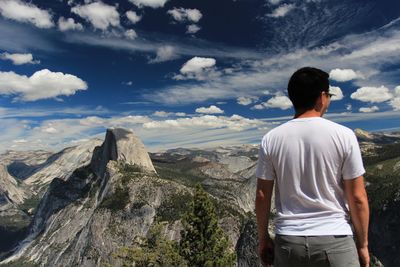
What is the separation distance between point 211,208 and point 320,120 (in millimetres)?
54016

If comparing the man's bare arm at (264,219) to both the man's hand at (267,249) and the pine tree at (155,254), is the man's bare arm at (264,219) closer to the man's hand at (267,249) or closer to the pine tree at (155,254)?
the man's hand at (267,249)

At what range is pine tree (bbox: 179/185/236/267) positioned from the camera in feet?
192

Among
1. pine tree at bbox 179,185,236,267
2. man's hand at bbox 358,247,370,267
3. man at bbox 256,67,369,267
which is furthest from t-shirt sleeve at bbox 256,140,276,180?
pine tree at bbox 179,185,236,267

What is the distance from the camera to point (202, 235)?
59.3 m

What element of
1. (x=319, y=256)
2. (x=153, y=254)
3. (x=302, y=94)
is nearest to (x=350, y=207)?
(x=319, y=256)

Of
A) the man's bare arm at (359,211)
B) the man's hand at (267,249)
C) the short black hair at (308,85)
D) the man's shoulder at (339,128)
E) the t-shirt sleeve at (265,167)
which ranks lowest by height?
the man's hand at (267,249)

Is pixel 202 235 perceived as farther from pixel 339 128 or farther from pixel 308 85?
pixel 339 128

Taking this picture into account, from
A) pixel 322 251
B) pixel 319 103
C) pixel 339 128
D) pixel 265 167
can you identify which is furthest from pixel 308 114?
pixel 322 251

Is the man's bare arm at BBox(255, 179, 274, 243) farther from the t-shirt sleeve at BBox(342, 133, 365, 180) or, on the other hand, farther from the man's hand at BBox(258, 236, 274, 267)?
the t-shirt sleeve at BBox(342, 133, 365, 180)

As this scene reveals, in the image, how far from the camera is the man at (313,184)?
20.5 feet

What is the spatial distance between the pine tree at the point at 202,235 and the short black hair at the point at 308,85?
174 feet

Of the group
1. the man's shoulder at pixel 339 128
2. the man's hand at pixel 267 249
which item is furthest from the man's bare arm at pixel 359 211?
the man's hand at pixel 267 249

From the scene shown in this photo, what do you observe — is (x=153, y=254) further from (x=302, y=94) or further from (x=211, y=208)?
(x=302, y=94)

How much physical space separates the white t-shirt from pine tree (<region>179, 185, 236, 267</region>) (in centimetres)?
5303
